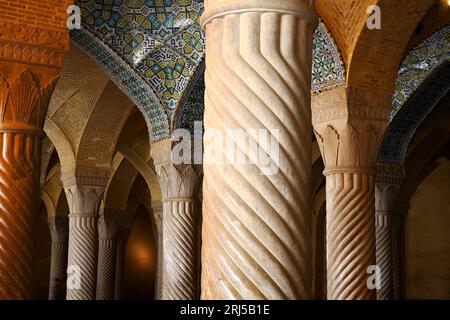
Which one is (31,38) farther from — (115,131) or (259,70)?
(115,131)

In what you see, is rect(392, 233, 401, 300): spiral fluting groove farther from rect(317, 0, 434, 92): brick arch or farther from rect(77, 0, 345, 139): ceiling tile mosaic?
rect(317, 0, 434, 92): brick arch

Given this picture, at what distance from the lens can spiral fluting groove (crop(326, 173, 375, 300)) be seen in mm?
6809

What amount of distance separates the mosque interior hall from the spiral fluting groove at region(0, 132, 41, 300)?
0.01m

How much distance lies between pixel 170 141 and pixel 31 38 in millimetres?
3427

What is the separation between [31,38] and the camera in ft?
20.4

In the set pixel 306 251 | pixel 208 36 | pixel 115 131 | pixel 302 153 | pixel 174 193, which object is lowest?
pixel 306 251

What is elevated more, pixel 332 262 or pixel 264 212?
pixel 332 262

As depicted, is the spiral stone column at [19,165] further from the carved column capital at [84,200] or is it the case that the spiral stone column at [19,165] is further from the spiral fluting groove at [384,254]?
the spiral fluting groove at [384,254]

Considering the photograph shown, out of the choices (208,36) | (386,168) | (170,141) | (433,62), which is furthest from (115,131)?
(208,36)

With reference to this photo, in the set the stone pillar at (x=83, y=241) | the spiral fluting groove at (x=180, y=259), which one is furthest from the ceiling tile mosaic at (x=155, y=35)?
the stone pillar at (x=83, y=241)

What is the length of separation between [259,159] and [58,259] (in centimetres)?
1428

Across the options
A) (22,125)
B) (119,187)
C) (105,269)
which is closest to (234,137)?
(22,125)

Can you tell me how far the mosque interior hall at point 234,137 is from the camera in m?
2.95

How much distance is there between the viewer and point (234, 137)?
2.95 m
